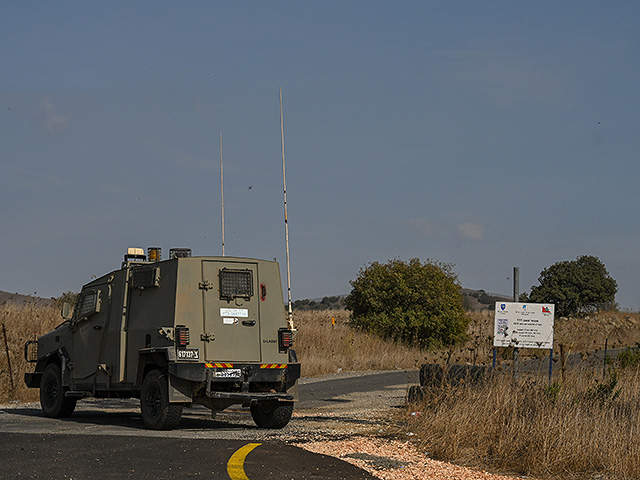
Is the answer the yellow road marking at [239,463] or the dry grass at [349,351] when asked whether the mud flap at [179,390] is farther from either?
the dry grass at [349,351]

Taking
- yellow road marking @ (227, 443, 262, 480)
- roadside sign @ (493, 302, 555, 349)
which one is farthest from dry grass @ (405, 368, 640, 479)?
roadside sign @ (493, 302, 555, 349)

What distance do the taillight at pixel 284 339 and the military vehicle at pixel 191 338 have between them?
2 centimetres


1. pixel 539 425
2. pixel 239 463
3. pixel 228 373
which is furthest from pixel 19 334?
pixel 539 425

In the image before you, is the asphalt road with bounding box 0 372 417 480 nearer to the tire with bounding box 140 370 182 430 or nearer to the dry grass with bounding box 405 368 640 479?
the tire with bounding box 140 370 182 430

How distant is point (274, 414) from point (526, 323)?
5017mm

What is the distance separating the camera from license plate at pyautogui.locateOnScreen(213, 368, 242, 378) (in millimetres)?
12852

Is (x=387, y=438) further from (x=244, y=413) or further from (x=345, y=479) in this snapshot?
(x=244, y=413)

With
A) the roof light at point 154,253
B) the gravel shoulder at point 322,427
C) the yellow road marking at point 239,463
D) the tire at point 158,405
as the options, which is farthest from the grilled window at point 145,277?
the yellow road marking at point 239,463

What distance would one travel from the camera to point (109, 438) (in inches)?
460

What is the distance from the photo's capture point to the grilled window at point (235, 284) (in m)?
13.5

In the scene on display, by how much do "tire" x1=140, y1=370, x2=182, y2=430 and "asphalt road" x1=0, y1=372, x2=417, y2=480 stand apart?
7.7 inches

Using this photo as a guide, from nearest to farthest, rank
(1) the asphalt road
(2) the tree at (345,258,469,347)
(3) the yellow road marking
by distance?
(3) the yellow road marking
(1) the asphalt road
(2) the tree at (345,258,469,347)

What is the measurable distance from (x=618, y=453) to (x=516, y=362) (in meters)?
4.27

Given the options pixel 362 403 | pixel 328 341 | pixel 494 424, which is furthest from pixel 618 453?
pixel 328 341
